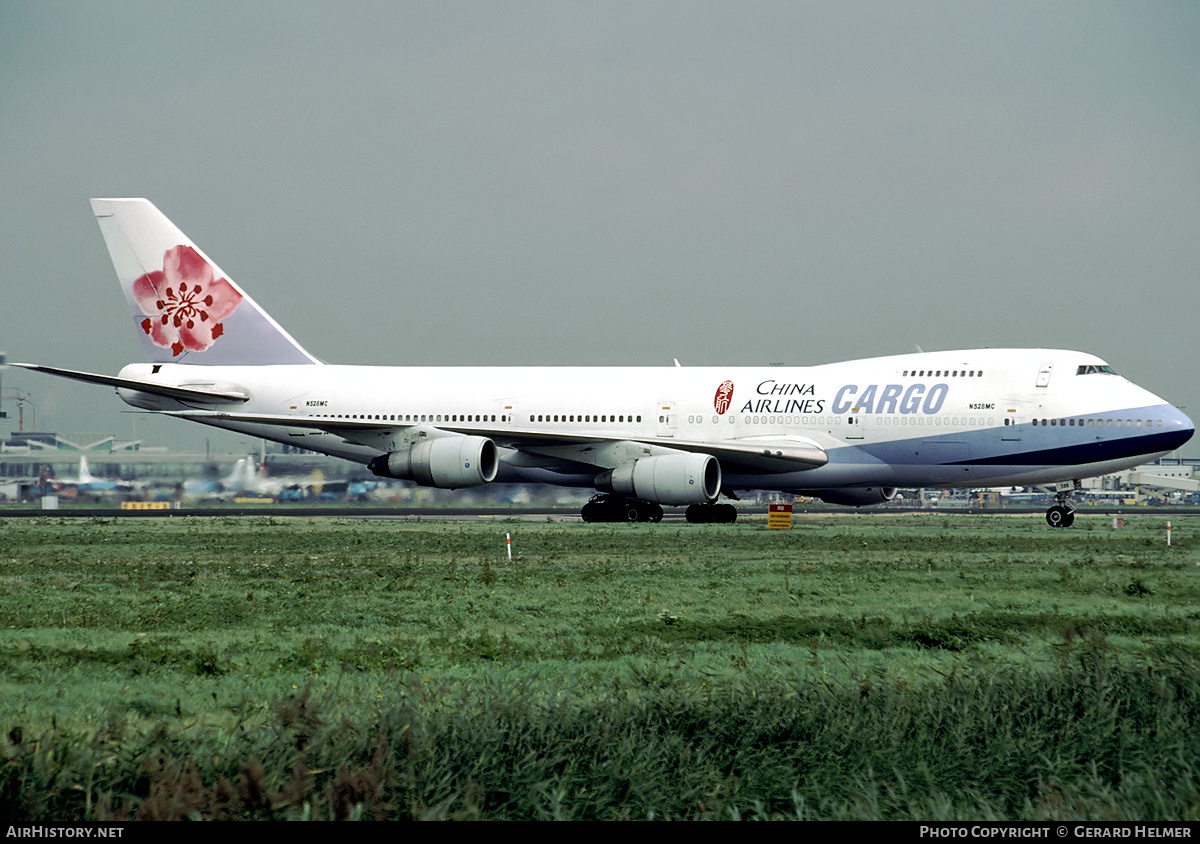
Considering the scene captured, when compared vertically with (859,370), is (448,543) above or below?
below

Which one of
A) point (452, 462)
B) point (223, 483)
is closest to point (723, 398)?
point (452, 462)

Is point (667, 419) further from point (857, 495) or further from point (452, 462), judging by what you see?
point (452, 462)

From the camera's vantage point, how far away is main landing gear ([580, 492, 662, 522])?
138 ft

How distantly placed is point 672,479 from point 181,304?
67.5ft

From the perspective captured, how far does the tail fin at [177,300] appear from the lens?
1842 inches

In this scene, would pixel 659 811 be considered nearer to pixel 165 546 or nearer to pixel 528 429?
pixel 165 546

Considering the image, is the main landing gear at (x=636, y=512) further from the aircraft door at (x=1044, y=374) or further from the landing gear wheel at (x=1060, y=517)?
the aircraft door at (x=1044, y=374)

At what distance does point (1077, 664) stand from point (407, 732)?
20.2 ft

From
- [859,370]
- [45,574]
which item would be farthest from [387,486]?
[45,574]

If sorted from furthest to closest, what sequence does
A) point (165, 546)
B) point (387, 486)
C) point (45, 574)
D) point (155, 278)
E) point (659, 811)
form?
point (387, 486), point (155, 278), point (165, 546), point (45, 574), point (659, 811)

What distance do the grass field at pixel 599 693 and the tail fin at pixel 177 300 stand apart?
2504 centimetres

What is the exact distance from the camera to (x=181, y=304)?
4700 centimetres

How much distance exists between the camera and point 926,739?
9156 mm

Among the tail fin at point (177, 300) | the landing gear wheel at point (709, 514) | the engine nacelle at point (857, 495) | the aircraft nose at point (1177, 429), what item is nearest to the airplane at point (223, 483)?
the tail fin at point (177, 300)
